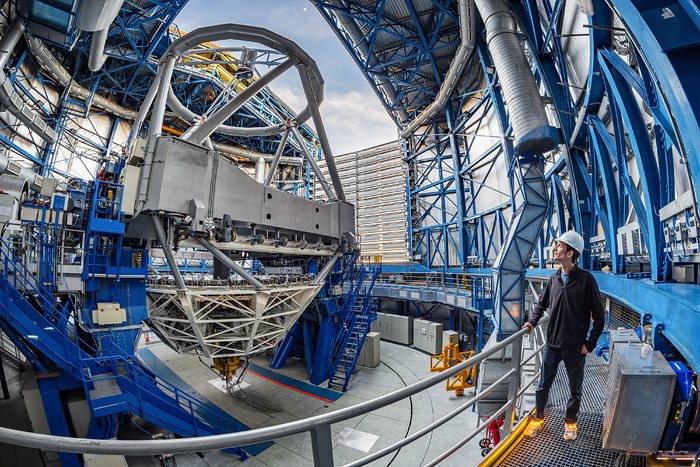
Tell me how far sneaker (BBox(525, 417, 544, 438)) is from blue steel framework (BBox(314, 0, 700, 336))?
2.44 m

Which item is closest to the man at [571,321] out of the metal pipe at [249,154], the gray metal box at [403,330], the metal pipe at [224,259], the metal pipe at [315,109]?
the metal pipe at [224,259]

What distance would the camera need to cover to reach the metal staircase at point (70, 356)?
5520 mm

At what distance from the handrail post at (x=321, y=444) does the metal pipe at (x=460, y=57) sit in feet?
48.3

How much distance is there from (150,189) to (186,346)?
4.40 meters

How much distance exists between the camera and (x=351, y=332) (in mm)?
13070

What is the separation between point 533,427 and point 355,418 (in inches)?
337

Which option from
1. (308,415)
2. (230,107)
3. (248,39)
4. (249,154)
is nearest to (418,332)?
(308,415)

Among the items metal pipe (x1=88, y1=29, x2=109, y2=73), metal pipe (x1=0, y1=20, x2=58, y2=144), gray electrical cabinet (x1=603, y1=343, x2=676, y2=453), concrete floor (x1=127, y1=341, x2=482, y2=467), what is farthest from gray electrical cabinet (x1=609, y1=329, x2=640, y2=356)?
metal pipe (x1=88, y1=29, x2=109, y2=73)

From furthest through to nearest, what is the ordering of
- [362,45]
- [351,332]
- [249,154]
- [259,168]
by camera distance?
1. [259,168]
2. [249,154]
3. [362,45]
4. [351,332]

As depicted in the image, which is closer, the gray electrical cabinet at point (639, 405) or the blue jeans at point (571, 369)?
the gray electrical cabinet at point (639, 405)

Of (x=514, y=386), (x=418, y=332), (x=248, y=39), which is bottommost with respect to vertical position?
(x=418, y=332)

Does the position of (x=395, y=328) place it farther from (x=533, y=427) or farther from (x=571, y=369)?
(x=571, y=369)

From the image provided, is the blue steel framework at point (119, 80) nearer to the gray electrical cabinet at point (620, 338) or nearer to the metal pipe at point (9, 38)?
the metal pipe at point (9, 38)

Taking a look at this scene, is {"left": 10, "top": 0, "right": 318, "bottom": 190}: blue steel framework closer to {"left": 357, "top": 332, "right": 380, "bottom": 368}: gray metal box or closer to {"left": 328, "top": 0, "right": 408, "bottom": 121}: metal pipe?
{"left": 328, "top": 0, "right": 408, "bottom": 121}: metal pipe
